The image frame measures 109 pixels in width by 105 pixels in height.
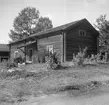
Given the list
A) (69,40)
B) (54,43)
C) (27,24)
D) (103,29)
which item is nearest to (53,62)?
(69,40)

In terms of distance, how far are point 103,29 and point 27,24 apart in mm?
35107

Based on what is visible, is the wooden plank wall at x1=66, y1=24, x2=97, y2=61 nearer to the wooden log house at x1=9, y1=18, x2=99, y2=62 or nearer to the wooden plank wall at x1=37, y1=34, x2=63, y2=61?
the wooden log house at x1=9, y1=18, x2=99, y2=62

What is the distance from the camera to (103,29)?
55.9ft

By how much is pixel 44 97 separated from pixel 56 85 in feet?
4.86

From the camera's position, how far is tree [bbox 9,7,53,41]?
153 ft

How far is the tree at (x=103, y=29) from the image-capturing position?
1638 centimetres

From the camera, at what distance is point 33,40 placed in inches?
830

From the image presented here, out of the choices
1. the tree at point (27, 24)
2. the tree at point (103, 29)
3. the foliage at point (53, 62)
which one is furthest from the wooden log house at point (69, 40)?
the tree at point (27, 24)

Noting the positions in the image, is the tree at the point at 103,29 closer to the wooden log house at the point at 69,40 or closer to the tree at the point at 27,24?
the wooden log house at the point at 69,40

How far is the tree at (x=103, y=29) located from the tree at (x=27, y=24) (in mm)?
31579

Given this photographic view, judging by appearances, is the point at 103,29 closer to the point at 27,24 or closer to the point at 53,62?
the point at 53,62

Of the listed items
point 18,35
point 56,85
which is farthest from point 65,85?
point 18,35

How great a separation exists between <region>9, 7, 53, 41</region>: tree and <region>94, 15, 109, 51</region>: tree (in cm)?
3158

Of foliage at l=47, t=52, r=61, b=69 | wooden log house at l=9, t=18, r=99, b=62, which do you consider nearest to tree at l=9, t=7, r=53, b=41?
wooden log house at l=9, t=18, r=99, b=62
